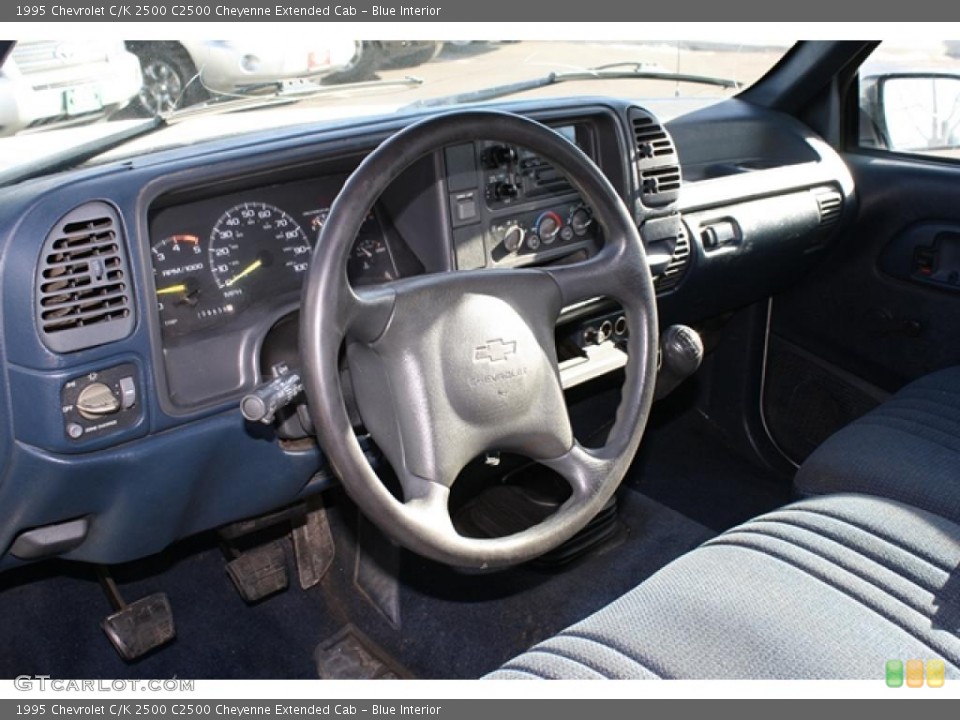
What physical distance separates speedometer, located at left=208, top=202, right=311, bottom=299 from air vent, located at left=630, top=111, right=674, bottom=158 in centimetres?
81

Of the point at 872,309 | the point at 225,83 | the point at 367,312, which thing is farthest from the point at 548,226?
the point at 872,309

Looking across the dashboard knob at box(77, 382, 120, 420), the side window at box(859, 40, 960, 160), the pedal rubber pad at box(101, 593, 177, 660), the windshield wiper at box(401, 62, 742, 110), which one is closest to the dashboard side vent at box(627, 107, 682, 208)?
the windshield wiper at box(401, 62, 742, 110)

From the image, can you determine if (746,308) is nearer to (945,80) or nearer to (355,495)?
(945,80)

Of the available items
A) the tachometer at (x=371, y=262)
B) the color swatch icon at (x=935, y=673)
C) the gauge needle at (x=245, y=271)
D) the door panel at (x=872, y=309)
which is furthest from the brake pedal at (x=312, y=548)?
the color swatch icon at (x=935, y=673)

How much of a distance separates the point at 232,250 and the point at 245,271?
0.15ft

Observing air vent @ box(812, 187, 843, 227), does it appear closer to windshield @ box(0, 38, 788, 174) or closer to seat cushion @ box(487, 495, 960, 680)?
windshield @ box(0, 38, 788, 174)

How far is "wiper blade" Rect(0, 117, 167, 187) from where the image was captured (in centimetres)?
177

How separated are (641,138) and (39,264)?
1.31 metres

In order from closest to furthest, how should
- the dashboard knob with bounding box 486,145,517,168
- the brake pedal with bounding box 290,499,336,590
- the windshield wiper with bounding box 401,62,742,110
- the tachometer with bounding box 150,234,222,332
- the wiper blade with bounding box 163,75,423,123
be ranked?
the tachometer with bounding box 150,234,222,332 < the wiper blade with bounding box 163,75,423,123 < the dashboard knob with bounding box 486,145,517,168 < the windshield wiper with bounding box 401,62,742,110 < the brake pedal with bounding box 290,499,336,590

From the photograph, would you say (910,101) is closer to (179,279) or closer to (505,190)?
(505,190)

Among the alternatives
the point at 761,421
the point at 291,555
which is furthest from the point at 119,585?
the point at 761,421

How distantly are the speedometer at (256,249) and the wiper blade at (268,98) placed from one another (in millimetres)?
235

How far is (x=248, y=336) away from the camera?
1.74 meters

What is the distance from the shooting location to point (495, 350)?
1496mm
